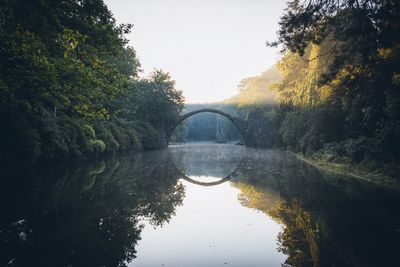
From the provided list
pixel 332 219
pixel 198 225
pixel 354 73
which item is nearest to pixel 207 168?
pixel 354 73

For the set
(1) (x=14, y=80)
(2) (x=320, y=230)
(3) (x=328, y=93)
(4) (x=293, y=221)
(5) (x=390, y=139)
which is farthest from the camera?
(3) (x=328, y=93)

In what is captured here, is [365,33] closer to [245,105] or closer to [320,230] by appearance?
[320,230]

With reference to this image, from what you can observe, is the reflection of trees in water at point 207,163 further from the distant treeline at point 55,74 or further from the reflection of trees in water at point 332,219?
the distant treeline at point 55,74

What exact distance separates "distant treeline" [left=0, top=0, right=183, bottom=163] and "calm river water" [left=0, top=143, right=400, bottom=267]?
380cm

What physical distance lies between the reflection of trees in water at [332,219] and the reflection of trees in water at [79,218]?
263cm

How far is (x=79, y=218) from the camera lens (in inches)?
264

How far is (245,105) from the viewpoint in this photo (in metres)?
52.1

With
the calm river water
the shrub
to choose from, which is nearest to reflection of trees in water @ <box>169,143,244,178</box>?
the calm river water

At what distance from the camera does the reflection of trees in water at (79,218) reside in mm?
4645

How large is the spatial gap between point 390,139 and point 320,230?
28.2 ft

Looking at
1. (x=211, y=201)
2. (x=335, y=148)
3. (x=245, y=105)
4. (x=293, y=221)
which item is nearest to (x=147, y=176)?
(x=211, y=201)

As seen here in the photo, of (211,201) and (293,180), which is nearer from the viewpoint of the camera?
(211,201)

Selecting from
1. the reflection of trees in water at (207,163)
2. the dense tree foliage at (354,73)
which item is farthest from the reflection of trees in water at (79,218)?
the dense tree foliage at (354,73)

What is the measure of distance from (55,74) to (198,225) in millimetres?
7831
